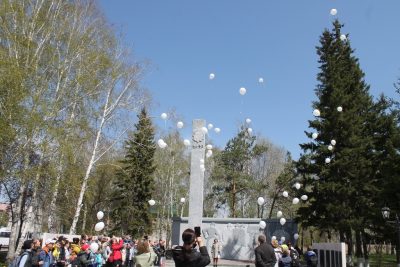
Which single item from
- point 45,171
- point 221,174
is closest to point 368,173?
point 221,174

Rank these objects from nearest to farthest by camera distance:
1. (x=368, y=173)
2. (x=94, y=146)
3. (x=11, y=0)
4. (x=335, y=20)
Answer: (x=11, y=0) → (x=94, y=146) → (x=368, y=173) → (x=335, y=20)

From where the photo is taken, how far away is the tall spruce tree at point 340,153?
86.5ft

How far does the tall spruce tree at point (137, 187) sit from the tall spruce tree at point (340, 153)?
15.7 m

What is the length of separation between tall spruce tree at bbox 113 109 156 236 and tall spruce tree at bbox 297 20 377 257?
15.7m

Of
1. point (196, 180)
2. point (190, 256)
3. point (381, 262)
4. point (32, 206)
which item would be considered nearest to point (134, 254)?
point (190, 256)

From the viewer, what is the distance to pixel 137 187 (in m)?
39.8

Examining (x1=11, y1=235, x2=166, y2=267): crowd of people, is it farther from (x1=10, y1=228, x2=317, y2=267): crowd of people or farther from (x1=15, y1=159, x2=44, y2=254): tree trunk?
(x1=15, y1=159, x2=44, y2=254): tree trunk

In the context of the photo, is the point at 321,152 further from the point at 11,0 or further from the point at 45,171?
the point at 11,0

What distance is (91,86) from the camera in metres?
22.0

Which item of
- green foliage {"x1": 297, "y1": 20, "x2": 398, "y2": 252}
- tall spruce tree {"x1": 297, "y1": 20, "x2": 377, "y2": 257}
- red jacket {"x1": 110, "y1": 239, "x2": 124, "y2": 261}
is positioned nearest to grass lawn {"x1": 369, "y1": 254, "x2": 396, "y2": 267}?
tall spruce tree {"x1": 297, "y1": 20, "x2": 377, "y2": 257}

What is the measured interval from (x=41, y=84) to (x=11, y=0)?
4.42 m

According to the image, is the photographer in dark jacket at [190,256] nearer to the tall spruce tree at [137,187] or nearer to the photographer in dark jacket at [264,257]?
the photographer in dark jacket at [264,257]

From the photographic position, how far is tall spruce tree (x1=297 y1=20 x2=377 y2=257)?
26375 millimetres

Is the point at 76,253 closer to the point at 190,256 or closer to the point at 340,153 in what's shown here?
the point at 190,256
